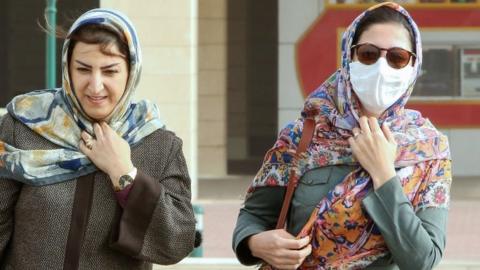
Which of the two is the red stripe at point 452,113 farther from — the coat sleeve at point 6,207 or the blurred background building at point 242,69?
the coat sleeve at point 6,207

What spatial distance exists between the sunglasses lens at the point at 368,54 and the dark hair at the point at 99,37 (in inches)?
26.3

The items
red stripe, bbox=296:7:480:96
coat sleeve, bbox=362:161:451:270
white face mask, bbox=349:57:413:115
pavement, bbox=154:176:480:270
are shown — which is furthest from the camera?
red stripe, bbox=296:7:480:96

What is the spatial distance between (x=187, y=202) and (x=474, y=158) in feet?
40.3

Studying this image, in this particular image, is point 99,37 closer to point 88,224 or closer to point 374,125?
point 88,224

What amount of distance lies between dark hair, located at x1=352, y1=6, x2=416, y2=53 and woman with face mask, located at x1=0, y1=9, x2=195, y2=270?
2.11ft

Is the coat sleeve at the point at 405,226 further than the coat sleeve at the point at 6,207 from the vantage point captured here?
No

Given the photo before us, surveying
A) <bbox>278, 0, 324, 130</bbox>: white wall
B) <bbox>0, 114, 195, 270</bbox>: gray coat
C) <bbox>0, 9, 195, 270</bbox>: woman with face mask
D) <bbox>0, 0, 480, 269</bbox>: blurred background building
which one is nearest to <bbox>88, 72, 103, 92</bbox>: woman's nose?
<bbox>0, 9, 195, 270</bbox>: woman with face mask

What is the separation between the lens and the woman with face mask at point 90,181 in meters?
3.06

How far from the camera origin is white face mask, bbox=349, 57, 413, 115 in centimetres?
299

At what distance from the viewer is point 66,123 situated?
3.13 meters

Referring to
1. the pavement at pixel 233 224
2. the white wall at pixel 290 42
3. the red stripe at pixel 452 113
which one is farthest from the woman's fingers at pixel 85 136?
the red stripe at pixel 452 113

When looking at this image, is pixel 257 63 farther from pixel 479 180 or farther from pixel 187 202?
pixel 187 202

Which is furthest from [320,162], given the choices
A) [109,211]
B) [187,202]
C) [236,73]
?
[236,73]

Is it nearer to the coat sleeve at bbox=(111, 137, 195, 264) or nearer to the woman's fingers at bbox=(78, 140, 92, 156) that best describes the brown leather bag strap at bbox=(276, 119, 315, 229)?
the coat sleeve at bbox=(111, 137, 195, 264)
